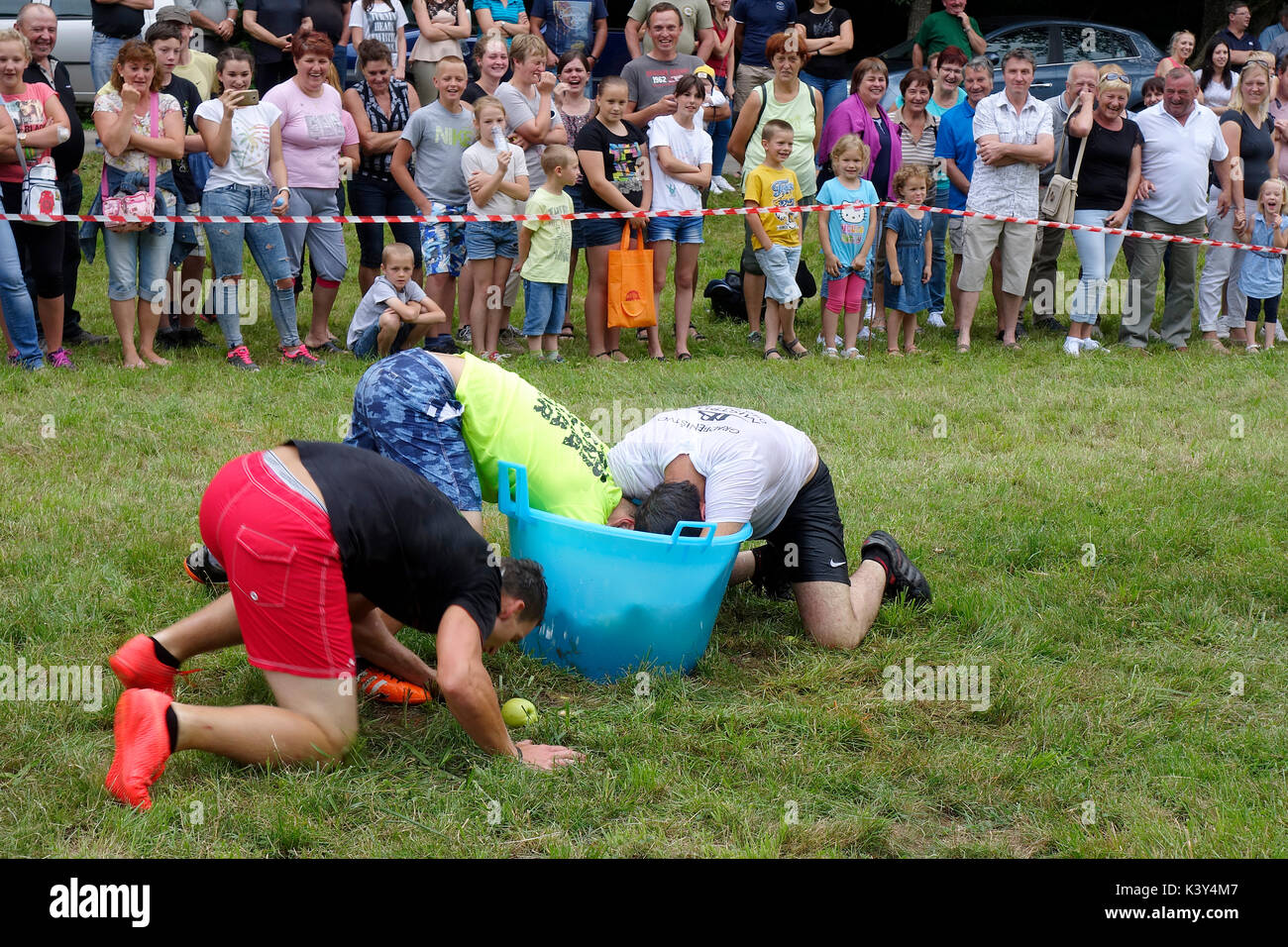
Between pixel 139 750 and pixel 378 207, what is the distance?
21.7 feet

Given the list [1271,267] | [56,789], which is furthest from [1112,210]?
[56,789]

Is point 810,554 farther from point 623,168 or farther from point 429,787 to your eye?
point 623,168

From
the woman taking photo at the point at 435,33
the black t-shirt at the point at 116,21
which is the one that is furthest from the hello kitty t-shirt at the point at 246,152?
the woman taking photo at the point at 435,33

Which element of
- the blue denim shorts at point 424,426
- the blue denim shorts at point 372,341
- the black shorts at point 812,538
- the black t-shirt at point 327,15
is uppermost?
the black t-shirt at point 327,15

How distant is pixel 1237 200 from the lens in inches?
420

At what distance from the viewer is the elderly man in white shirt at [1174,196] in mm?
10578

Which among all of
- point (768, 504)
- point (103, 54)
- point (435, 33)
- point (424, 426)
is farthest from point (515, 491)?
point (103, 54)

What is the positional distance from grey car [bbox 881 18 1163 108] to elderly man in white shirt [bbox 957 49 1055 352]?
14.9ft

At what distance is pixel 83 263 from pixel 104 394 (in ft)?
16.9

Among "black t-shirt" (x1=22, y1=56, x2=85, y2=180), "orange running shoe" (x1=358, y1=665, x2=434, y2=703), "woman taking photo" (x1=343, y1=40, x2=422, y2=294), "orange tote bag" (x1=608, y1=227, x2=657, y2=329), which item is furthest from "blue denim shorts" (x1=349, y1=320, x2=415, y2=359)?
"orange running shoe" (x1=358, y1=665, x2=434, y2=703)

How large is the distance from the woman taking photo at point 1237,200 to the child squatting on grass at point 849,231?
3118mm

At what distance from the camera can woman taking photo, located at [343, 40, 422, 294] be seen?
9.58m

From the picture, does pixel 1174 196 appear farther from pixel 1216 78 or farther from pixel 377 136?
pixel 377 136

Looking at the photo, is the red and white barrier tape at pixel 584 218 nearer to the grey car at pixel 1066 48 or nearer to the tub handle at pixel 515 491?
the grey car at pixel 1066 48
